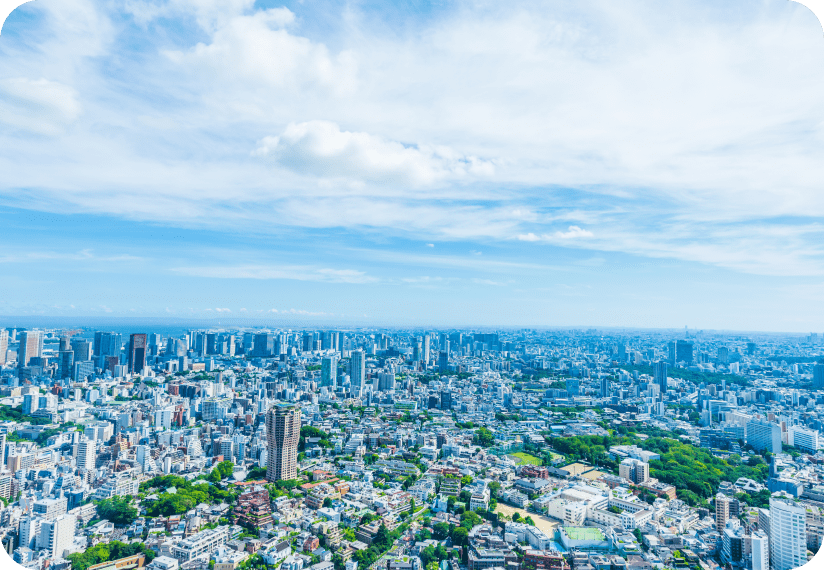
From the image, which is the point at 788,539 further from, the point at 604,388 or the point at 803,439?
the point at 604,388

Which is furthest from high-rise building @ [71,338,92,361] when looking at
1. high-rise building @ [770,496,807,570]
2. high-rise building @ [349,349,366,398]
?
high-rise building @ [770,496,807,570]

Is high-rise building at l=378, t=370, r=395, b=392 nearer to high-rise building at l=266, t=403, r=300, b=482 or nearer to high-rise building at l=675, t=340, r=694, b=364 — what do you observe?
high-rise building at l=266, t=403, r=300, b=482

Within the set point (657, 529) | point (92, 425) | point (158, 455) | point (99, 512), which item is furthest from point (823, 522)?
point (92, 425)

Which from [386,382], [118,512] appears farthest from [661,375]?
[118,512]

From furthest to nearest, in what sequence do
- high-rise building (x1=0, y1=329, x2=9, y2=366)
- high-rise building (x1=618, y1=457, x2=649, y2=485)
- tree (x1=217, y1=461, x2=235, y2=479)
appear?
high-rise building (x1=0, y1=329, x2=9, y2=366) → high-rise building (x1=618, y1=457, x2=649, y2=485) → tree (x1=217, y1=461, x2=235, y2=479)

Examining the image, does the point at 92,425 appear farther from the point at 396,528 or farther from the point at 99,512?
the point at 396,528

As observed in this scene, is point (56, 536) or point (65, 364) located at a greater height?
point (65, 364)
